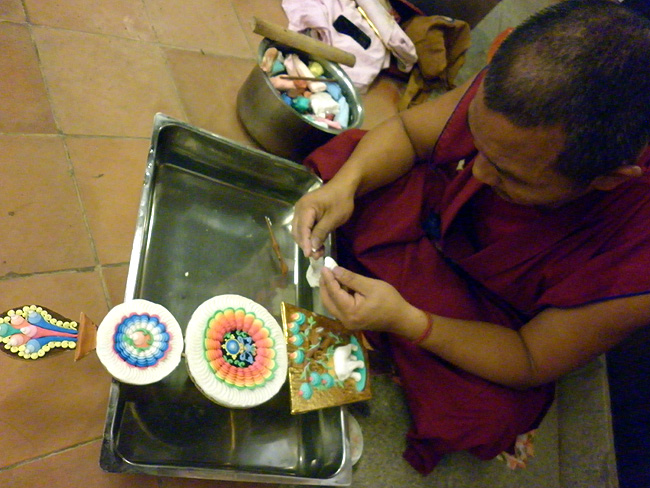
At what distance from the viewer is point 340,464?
2.35ft

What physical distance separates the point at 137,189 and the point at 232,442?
1.90 feet

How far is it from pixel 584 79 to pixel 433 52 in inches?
47.4

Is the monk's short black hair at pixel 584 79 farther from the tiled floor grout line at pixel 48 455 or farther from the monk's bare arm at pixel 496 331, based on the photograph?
the tiled floor grout line at pixel 48 455

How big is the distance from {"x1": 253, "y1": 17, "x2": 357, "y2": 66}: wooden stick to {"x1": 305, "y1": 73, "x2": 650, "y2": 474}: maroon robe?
1.06ft

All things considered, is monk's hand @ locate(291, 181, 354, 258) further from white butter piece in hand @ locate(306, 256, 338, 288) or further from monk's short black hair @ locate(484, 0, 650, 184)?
monk's short black hair @ locate(484, 0, 650, 184)

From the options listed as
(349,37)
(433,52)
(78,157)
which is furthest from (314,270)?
(433,52)

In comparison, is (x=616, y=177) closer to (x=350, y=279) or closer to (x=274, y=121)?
(x=350, y=279)

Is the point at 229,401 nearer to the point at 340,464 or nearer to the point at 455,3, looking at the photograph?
the point at 340,464

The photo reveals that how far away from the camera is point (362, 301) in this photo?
69 cm

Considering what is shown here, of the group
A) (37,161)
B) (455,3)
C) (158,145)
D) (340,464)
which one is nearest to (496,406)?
(340,464)

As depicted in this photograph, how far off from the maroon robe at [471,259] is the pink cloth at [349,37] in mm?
563

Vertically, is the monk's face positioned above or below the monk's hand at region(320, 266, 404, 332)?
above

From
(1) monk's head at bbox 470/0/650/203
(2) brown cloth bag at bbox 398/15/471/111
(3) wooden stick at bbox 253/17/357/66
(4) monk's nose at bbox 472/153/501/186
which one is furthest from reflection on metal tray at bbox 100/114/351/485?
(2) brown cloth bag at bbox 398/15/471/111

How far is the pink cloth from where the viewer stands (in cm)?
137
